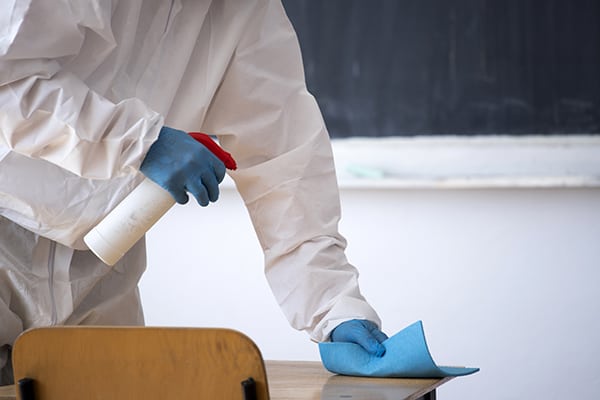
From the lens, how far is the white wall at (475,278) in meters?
2.14

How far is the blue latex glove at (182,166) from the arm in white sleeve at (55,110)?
19 mm

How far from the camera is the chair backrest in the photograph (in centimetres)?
97

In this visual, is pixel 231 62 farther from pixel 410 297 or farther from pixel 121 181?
pixel 410 297

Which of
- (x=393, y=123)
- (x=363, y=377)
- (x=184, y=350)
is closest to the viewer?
(x=184, y=350)

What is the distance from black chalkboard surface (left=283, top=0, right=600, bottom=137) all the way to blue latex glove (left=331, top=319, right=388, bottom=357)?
0.95m

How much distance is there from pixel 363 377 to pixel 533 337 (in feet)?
3.35

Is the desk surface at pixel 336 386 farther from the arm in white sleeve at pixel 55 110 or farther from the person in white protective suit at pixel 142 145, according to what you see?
the arm in white sleeve at pixel 55 110

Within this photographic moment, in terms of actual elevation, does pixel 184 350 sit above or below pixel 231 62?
below

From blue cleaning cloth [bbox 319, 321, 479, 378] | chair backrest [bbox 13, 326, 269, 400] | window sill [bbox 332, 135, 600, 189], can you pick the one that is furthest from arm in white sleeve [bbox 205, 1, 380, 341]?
window sill [bbox 332, 135, 600, 189]

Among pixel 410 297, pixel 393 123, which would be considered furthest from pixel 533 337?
pixel 393 123

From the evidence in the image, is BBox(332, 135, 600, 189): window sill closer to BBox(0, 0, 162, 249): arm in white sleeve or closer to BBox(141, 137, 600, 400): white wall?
BBox(141, 137, 600, 400): white wall

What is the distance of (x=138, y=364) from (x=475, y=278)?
4.47ft

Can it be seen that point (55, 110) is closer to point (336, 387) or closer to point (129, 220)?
point (129, 220)

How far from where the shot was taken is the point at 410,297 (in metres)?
2.29
